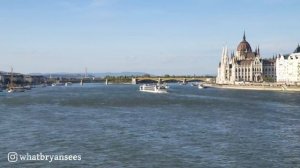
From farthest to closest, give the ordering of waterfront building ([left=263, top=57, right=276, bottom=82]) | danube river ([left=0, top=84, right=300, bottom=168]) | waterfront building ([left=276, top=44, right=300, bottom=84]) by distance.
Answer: waterfront building ([left=263, top=57, right=276, bottom=82]), waterfront building ([left=276, top=44, right=300, bottom=84]), danube river ([left=0, top=84, right=300, bottom=168])

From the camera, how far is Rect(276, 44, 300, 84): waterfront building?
147375 mm

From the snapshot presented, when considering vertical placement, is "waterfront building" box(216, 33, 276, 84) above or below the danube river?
above

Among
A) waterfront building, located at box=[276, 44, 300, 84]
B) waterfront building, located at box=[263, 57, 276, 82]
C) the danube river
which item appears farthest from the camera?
waterfront building, located at box=[263, 57, 276, 82]

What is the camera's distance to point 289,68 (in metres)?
152

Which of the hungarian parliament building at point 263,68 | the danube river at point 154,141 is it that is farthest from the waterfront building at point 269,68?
the danube river at point 154,141

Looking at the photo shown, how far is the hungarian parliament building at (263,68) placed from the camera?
150 metres

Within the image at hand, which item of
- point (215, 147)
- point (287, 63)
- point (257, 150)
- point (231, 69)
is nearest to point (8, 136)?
point (215, 147)

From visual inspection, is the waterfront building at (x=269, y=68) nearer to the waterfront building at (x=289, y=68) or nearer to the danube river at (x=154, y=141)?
the waterfront building at (x=289, y=68)

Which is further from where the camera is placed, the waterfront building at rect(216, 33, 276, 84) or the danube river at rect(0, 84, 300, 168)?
the waterfront building at rect(216, 33, 276, 84)

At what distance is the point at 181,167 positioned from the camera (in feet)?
81.7

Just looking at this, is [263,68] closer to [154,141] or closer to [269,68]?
[269,68]

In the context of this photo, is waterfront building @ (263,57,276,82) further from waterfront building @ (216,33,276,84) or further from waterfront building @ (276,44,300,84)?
waterfront building @ (276,44,300,84)

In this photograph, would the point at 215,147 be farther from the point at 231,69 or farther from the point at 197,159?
the point at 231,69

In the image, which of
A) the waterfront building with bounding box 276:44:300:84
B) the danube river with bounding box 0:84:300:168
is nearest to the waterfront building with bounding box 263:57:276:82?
the waterfront building with bounding box 276:44:300:84
